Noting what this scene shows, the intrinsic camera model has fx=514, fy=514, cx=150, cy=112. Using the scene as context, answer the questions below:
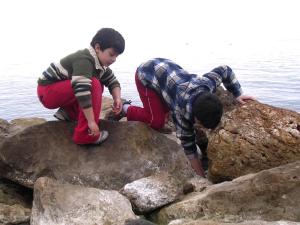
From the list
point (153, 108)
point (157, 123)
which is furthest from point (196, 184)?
point (153, 108)

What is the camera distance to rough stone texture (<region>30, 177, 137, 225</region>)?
445 centimetres

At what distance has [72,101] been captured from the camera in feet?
19.6

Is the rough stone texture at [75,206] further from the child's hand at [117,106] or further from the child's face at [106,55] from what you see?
the child's hand at [117,106]

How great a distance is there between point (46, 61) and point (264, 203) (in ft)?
80.1

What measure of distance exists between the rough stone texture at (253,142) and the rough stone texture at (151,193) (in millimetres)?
713

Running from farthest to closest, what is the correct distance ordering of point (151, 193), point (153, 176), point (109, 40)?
point (109, 40) → point (153, 176) → point (151, 193)

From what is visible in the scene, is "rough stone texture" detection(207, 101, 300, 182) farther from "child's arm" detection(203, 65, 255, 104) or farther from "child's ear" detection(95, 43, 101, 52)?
"child's ear" detection(95, 43, 101, 52)

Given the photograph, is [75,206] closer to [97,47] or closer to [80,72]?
[80,72]

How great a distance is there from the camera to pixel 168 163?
5.91 meters

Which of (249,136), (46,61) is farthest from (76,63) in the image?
(46,61)

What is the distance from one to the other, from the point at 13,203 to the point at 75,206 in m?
1.03

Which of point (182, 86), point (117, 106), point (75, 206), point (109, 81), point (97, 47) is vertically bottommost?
point (75, 206)

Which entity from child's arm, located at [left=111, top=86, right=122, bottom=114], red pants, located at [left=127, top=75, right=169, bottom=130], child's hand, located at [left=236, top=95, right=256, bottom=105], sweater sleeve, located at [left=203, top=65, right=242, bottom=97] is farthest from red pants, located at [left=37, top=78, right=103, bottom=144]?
child's hand, located at [left=236, top=95, right=256, bottom=105]

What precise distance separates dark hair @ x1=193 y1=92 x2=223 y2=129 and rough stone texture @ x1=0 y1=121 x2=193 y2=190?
72 cm
